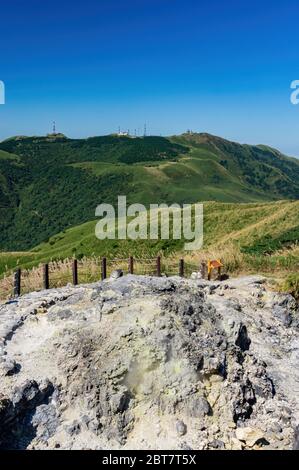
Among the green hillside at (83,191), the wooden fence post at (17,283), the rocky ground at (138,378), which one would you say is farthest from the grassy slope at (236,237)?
the green hillside at (83,191)

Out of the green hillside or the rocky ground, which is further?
the green hillside

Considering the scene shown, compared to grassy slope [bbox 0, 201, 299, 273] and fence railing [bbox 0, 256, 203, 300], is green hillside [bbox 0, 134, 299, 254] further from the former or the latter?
fence railing [bbox 0, 256, 203, 300]

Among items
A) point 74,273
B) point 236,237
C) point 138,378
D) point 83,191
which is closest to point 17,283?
point 74,273

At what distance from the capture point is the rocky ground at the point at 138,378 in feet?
30.1

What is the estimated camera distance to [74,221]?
14438cm

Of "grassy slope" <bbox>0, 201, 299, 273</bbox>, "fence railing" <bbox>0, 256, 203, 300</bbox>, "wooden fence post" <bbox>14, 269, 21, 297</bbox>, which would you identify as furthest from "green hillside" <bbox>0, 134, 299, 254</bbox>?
"wooden fence post" <bbox>14, 269, 21, 297</bbox>

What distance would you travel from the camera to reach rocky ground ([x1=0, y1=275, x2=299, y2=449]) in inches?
362

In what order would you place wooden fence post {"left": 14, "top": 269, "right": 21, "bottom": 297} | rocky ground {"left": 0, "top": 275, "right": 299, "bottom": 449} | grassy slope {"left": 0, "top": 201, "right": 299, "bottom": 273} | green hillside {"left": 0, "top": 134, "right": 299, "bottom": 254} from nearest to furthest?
1. rocky ground {"left": 0, "top": 275, "right": 299, "bottom": 449}
2. wooden fence post {"left": 14, "top": 269, "right": 21, "bottom": 297}
3. grassy slope {"left": 0, "top": 201, "right": 299, "bottom": 273}
4. green hillside {"left": 0, "top": 134, "right": 299, "bottom": 254}

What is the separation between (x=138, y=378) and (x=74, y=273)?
824cm

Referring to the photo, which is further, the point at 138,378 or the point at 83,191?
the point at 83,191

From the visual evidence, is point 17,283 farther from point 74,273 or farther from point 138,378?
point 138,378

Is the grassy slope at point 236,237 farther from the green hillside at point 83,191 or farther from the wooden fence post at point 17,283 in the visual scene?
the green hillside at point 83,191

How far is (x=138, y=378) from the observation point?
9867 mm

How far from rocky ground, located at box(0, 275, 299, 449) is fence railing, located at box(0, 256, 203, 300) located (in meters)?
4.80
